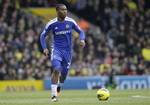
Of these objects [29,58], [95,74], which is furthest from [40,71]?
[95,74]

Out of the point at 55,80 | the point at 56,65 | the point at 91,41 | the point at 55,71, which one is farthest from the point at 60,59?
the point at 91,41

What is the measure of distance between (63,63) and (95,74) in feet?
52.4

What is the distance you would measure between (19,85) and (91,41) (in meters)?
6.93

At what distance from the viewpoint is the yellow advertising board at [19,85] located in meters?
32.3

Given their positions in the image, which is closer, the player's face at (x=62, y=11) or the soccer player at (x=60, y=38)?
the player's face at (x=62, y=11)

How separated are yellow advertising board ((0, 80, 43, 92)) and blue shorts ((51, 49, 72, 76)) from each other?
12.4 m

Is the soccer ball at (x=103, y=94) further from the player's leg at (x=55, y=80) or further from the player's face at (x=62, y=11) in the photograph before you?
the player's face at (x=62, y=11)

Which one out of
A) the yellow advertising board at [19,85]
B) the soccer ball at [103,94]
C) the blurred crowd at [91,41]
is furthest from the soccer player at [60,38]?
the blurred crowd at [91,41]

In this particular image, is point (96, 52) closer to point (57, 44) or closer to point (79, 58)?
point (79, 58)

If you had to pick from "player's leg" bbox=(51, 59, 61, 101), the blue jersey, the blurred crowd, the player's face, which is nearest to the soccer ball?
"player's leg" bbox=(51, 59, 61, 101)

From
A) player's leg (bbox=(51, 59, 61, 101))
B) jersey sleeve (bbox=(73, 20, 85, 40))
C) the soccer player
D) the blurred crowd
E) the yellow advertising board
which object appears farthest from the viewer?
the blurred crowd

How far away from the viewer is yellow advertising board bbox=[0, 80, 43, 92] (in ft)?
106

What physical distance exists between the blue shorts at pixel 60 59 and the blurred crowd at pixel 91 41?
1299 centimetres

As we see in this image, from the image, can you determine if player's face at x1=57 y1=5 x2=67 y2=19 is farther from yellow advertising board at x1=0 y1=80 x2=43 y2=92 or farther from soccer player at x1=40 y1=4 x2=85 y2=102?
yellow advertising board at x1=0 y1=80 x2=43 y2=92
